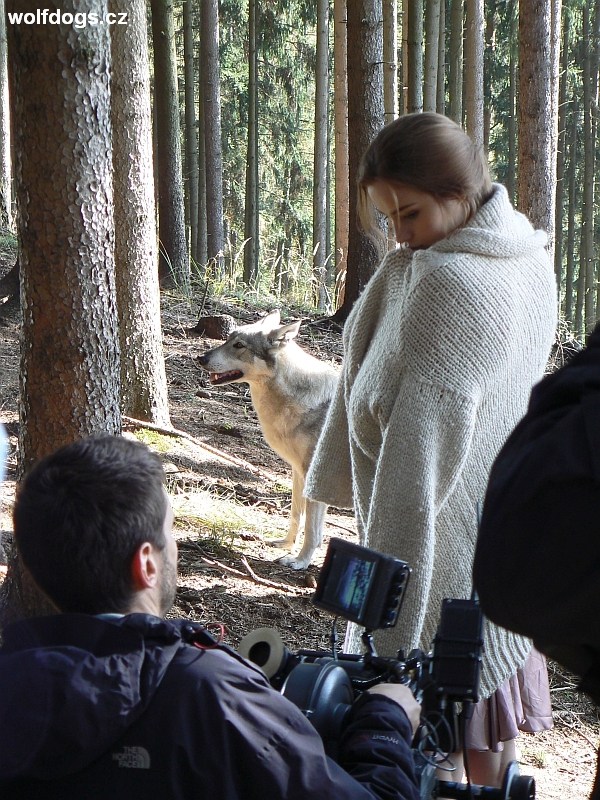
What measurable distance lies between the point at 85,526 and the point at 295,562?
4836mm

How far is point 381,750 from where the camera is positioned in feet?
5.58

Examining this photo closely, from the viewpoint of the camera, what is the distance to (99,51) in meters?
3.87

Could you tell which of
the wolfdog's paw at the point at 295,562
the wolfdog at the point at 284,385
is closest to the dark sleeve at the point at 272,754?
the wolfdog's paw at the point at 295,562

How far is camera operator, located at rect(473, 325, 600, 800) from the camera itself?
1133 mm

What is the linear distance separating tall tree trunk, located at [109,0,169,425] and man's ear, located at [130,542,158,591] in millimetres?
6085

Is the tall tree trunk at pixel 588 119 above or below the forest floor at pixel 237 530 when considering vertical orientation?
above

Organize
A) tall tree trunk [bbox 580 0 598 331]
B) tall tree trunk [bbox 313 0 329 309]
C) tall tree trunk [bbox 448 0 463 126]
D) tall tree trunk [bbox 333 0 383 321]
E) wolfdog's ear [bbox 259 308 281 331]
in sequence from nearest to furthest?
wolfdog's ear [bbox 259 308 281 331], tall tree trunk [bbox 333 0 383 321], tall tree trunk [bbox 448 0 463 126], tall tree trunk [bbox 313 0 329 309], tall tree trunk [bbox 580 0 598 331]

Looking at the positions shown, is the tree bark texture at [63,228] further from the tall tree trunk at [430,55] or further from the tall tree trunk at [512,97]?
the tall tree trunk at [512,97]

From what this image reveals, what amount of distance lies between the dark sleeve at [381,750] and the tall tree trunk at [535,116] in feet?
31.6

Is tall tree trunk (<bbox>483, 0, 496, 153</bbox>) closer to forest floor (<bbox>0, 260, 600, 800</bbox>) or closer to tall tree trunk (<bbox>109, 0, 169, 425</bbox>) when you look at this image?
forest floor (<bbox>0, 260, 600, 800</bbox>)

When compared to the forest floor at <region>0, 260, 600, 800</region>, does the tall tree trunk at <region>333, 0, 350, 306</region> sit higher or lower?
higher

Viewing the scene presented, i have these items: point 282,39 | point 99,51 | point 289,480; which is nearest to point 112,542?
point 99,51

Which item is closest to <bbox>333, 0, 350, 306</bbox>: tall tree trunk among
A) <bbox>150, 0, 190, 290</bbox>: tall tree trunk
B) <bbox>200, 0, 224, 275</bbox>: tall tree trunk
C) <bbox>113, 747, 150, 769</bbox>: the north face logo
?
<bbox>200, 0, 224, 275</bbox>: tall tree trunk

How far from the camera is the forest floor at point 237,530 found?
4.70 m
